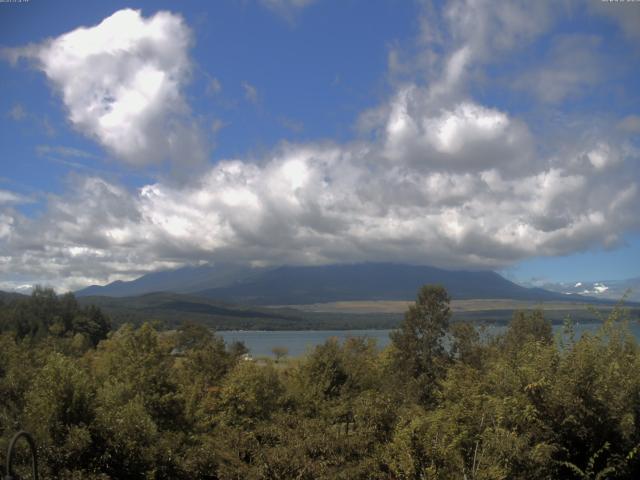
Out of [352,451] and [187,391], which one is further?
[187,391]

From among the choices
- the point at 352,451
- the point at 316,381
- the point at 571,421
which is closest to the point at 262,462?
the point at 352,451

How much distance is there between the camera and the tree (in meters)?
36.9

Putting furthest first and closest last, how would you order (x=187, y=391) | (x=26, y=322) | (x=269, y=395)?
(x=26, y=322)
(x=269, y=395)
(x=187, y=391)

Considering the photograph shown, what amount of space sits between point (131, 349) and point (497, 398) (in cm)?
2219

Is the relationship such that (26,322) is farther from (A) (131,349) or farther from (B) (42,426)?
(B) (42,426)

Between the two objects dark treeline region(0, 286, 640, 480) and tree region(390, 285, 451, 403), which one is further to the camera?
tree region(390, 285, 451, 403)

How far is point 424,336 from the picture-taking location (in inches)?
1485

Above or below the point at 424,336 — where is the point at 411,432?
above

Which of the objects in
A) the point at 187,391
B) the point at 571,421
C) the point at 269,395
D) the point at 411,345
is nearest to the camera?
the point at 571,421

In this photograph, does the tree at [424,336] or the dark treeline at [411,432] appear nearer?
the dark treeline at [411,432]

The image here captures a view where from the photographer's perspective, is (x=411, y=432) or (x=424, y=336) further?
(x=424, y=336)

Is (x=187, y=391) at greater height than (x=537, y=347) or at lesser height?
lesser

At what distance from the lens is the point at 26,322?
3974 inches

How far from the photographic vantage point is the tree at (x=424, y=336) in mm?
36938
